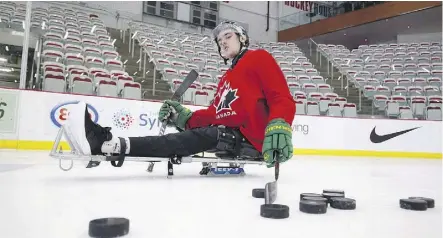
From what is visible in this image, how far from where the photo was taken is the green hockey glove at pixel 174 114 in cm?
238

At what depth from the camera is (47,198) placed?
4.96 feet

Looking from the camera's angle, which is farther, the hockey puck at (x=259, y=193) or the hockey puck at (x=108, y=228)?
the hockey puck at (x=259, y=193)

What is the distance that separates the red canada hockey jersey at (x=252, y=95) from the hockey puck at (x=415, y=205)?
2.06 ft

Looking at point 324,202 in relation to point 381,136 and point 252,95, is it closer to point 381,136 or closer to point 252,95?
point 252,95

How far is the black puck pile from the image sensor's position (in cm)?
135

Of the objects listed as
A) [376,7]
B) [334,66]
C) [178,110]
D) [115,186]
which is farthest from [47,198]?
[376,7]

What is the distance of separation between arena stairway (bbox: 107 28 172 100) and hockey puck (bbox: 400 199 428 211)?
4.66 metres

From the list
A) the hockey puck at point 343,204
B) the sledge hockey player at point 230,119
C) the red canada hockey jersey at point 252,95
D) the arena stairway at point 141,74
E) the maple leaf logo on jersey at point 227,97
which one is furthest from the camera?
the arena stairway at point 141,74

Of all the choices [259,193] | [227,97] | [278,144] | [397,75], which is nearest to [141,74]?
[227,97]

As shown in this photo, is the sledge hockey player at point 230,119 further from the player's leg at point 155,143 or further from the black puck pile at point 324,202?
the black puck pile at point 324,202

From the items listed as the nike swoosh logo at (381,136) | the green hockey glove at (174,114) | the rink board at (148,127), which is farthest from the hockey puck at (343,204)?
the nike swoosh logo at (381,136)

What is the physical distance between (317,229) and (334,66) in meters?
Result: 9.94

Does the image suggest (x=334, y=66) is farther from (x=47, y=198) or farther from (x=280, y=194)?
(x=47, y=198)

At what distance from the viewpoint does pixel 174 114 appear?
95.0 inches
